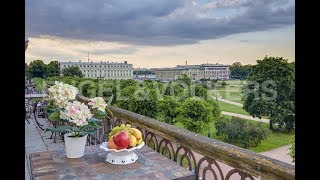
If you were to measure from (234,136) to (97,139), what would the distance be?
21.1 metres

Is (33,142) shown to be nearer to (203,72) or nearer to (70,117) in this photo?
(70,117)

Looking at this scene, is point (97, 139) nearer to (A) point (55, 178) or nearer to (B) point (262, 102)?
(A) point (55, 178)

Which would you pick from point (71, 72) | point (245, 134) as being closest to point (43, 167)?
point (245, 134)

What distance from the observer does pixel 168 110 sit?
858 inches

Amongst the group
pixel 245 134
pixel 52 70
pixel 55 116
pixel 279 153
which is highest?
pixel 52 70

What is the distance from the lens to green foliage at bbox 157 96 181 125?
69.7 ft

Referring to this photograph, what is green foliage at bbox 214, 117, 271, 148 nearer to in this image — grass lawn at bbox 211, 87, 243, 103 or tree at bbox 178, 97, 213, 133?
tree at bbox 178, 97, 213, 133

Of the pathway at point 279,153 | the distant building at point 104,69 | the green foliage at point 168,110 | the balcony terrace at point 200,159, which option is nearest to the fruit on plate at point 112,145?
the balcony terrace at point 200,159

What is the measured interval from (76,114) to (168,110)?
19962mm

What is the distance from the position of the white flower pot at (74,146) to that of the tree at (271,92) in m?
26.1

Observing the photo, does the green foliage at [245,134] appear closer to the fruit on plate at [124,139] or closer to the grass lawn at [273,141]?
the grass lawn at [273,141]

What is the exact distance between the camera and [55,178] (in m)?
1.68

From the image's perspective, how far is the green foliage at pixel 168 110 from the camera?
2123 cm
